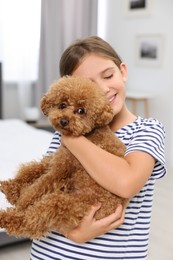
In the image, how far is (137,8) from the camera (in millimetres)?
4488

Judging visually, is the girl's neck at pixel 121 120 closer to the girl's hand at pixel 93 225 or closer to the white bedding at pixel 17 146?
the girl's hand at pixel 93 225

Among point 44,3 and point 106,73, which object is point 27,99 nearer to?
point 44,3

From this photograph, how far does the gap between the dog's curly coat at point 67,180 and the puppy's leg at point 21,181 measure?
39 mm

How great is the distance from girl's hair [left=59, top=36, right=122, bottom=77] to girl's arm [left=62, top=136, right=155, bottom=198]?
11.0 inches

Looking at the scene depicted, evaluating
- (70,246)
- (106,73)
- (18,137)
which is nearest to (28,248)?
(18,137)

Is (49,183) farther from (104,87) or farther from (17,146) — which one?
(17,146)

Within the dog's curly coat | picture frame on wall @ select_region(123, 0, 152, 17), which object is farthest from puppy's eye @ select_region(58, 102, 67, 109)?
picture frame on wall @ select_region(123, 0, 152, 17)

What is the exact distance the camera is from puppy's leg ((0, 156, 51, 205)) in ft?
3.07

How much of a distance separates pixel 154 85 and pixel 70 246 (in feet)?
11.8

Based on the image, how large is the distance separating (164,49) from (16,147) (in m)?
2.28

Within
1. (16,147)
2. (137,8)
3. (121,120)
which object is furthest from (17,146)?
(137,8)

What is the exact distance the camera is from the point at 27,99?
4.53 meters

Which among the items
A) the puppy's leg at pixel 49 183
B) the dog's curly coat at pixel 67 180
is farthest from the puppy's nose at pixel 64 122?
the puppy's leg at pixel 49 183

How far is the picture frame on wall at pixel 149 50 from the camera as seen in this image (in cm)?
425
